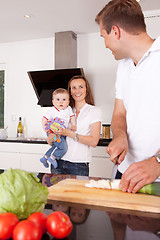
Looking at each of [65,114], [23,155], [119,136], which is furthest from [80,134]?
[23,155]

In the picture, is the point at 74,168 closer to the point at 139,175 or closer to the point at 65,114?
the point at 65,114

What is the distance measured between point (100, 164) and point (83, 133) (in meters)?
1.32

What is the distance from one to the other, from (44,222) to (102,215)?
273mm

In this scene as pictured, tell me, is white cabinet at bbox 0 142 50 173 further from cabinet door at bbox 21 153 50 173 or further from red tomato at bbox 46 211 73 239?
red tomato at bbox 46 211 73 239

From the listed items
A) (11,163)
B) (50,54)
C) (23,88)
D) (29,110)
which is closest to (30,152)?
(11,163)

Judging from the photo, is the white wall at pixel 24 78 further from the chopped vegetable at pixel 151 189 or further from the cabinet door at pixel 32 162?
the chopped vegetable at pixel 151 189

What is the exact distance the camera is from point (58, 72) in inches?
142

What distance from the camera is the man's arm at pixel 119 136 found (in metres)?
1.18

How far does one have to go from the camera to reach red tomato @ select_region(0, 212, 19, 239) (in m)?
0.58

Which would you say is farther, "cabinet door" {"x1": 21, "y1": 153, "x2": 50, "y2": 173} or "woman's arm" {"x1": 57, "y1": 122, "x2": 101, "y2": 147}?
"cabinet door" {"x1": 21, "y1": 153, "x2": 50, "y2": 173}

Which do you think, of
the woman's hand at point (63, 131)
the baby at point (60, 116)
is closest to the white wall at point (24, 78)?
the baby at point (60, 116)

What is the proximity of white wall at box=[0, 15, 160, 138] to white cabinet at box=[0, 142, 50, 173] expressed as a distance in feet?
1.52

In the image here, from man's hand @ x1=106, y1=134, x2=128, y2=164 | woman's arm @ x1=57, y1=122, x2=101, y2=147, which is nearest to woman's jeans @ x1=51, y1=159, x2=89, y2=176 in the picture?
woman's arm @ x1=57, y1=122, x2=101, y2=147

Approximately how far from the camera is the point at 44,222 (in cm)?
63
